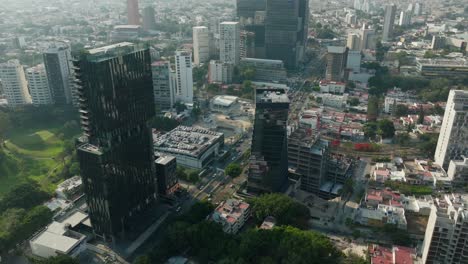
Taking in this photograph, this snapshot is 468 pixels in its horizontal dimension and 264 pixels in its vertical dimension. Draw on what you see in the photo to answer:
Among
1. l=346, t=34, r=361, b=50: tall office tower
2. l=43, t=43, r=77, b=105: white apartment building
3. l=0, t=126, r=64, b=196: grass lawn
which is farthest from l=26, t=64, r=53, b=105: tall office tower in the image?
l=346, t=34, r=361, b=50: tall office tower

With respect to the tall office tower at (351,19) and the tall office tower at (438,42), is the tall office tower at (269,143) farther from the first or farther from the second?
the tall office tower at (351,19)

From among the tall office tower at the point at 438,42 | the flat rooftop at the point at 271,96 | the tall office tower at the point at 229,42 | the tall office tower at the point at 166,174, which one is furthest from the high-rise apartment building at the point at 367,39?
the tall office tower at the point at 166,174

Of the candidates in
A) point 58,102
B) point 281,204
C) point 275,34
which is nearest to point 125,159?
point 281,204

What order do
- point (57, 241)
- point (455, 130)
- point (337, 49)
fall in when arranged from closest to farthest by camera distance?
1. point (57, 241)
2. point (455, 130)
3. point (337, 49)

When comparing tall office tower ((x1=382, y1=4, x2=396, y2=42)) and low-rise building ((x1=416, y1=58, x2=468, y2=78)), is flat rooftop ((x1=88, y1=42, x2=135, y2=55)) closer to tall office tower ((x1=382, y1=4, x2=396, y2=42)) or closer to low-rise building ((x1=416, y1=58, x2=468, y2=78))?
low-rise building ((x1=416, y1=58, x2=468, y2=78))

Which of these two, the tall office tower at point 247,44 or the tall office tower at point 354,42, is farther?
the tall office tower at point 354,42

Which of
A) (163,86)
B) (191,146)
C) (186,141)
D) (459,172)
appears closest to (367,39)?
(163,86)

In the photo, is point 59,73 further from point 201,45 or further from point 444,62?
point 444,62
